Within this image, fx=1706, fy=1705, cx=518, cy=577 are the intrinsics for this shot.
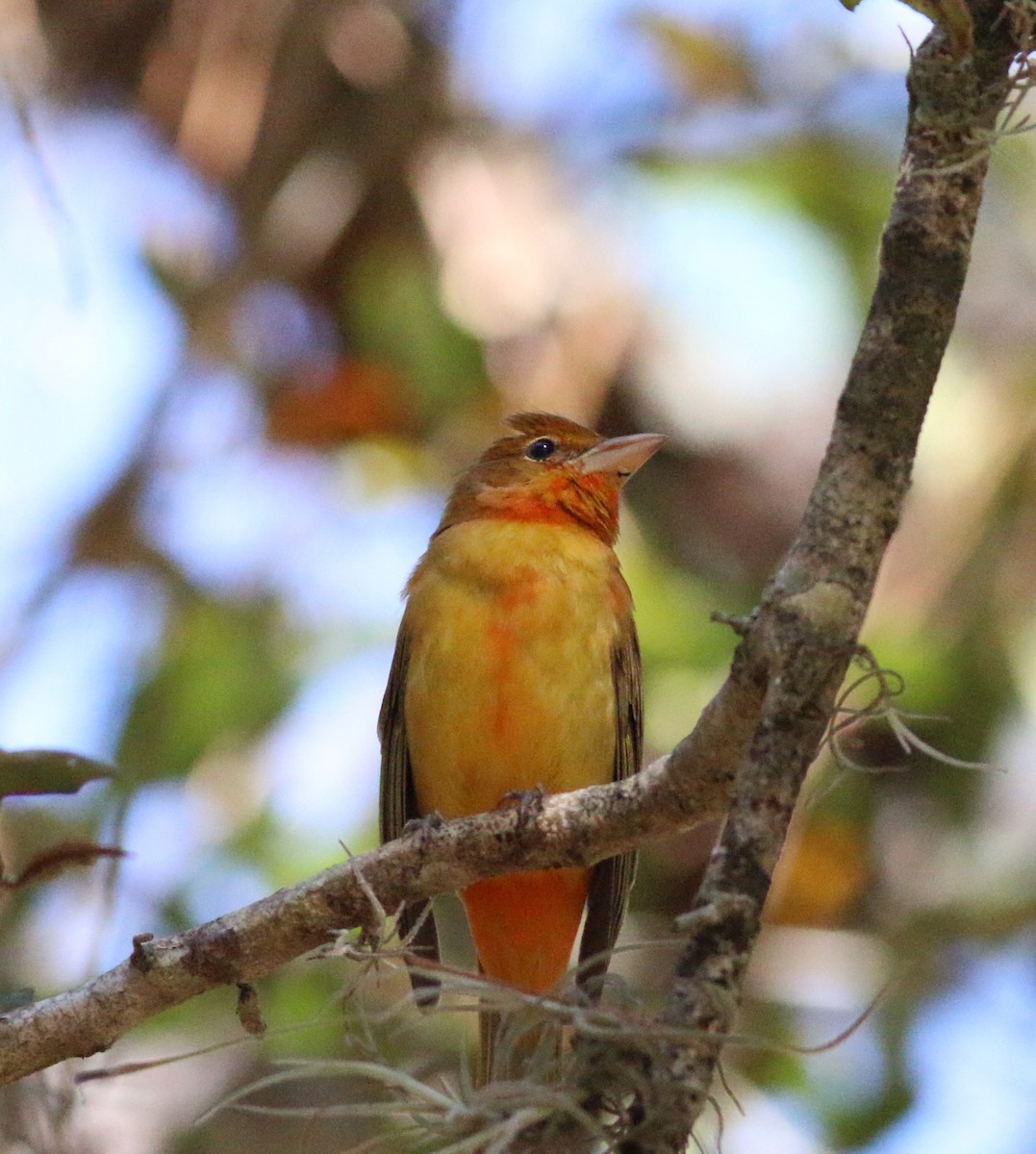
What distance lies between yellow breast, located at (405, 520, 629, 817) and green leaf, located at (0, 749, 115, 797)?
56.1 inches

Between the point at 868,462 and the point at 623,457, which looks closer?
the point at 868,462

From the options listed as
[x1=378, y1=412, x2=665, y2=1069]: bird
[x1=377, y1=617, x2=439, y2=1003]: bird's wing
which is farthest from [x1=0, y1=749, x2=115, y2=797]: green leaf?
[x1=377, y1=617, x2=439, y2=1003]: bird's wing

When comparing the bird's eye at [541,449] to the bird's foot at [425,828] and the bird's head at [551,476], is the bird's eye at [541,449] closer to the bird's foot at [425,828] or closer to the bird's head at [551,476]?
the bird's head at [551,476]

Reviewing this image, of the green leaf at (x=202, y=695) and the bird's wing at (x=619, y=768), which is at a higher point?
the green leaf at (x=202, y=695)

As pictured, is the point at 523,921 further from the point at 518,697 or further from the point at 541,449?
the point at 541,449

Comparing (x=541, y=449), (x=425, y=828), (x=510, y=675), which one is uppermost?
(x=541, y=449)

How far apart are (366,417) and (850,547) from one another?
4.31 meters

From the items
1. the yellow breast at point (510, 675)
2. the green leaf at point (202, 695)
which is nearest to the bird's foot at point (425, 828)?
the yellow breast at point (510, 675)

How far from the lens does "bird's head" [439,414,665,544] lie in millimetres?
4684

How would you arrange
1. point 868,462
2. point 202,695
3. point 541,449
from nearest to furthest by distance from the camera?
point 868,462
point 541,449
point 202,695

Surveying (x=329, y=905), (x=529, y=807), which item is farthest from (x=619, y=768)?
(x=329, y=905)

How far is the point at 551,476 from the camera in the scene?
479cm

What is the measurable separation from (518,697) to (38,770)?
Result: 1511 mm

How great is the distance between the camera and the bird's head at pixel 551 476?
4684mm
